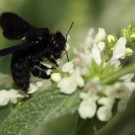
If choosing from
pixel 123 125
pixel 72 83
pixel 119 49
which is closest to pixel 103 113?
pixel 72 83

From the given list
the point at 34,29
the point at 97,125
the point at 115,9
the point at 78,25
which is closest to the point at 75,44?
the point at 78,25

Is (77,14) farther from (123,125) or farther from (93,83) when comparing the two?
(93,83)

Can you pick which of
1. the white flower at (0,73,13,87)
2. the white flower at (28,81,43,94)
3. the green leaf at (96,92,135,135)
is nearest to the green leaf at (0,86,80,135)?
the white flower at (28,81,43,94)

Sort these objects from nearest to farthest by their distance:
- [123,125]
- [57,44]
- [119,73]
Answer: [119,73], [57,44], [123,125]

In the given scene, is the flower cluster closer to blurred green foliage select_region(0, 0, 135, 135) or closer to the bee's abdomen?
the bee's abdomen

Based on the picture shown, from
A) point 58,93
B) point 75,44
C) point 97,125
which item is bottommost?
point 75,44

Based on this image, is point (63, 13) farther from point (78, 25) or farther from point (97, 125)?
point (97, 125)

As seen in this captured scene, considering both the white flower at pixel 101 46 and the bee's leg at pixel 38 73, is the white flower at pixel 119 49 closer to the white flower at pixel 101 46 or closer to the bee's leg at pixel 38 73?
the white flower at pixel 101 46

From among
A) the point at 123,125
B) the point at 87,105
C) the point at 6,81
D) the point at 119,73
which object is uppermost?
the point at 119,73
